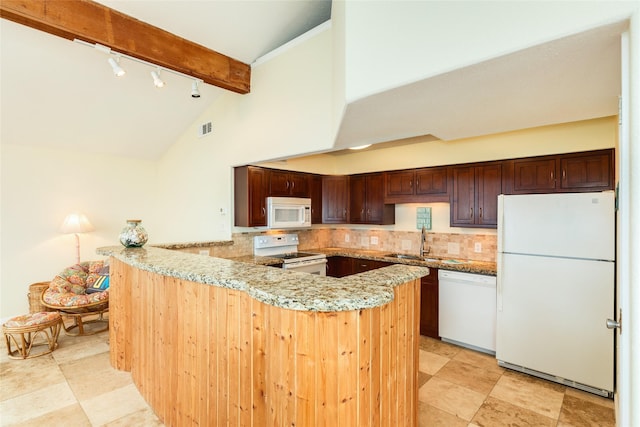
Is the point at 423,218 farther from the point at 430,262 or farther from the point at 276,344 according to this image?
the point at 276,344

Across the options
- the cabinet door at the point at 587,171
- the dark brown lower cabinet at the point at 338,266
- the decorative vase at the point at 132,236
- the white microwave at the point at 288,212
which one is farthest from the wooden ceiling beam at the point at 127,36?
the cabinet door at the point at 587,171

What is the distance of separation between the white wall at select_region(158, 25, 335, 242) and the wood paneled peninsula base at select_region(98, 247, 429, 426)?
1.74 metres

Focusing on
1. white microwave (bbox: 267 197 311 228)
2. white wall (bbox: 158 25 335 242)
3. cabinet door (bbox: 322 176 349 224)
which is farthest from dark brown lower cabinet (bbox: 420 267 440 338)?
white wall (bbox: 158 25 335 242)

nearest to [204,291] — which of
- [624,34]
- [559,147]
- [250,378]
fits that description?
[250,378]

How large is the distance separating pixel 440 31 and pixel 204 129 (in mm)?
4015

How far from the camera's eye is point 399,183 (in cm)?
436

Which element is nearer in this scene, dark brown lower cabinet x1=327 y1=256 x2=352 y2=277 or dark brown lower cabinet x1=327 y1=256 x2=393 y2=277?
dark brown lower cabinet x1=327 y1=256 x2=393 y2=277

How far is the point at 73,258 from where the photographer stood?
4.72 metres

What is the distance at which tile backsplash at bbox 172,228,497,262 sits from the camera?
3830 mm

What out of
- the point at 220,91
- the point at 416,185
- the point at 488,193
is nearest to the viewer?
the point at 488,193

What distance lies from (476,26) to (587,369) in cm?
293

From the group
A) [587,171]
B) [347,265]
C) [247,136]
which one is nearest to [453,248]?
[347,265]

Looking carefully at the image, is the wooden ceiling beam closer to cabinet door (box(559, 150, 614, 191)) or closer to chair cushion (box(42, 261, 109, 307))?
chair cushion (box(42, 261, 109, 307))

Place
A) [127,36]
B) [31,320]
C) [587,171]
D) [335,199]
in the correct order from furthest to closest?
1. [335,199]
2. [31,320]
3. [587,171]
4. [127,36]
